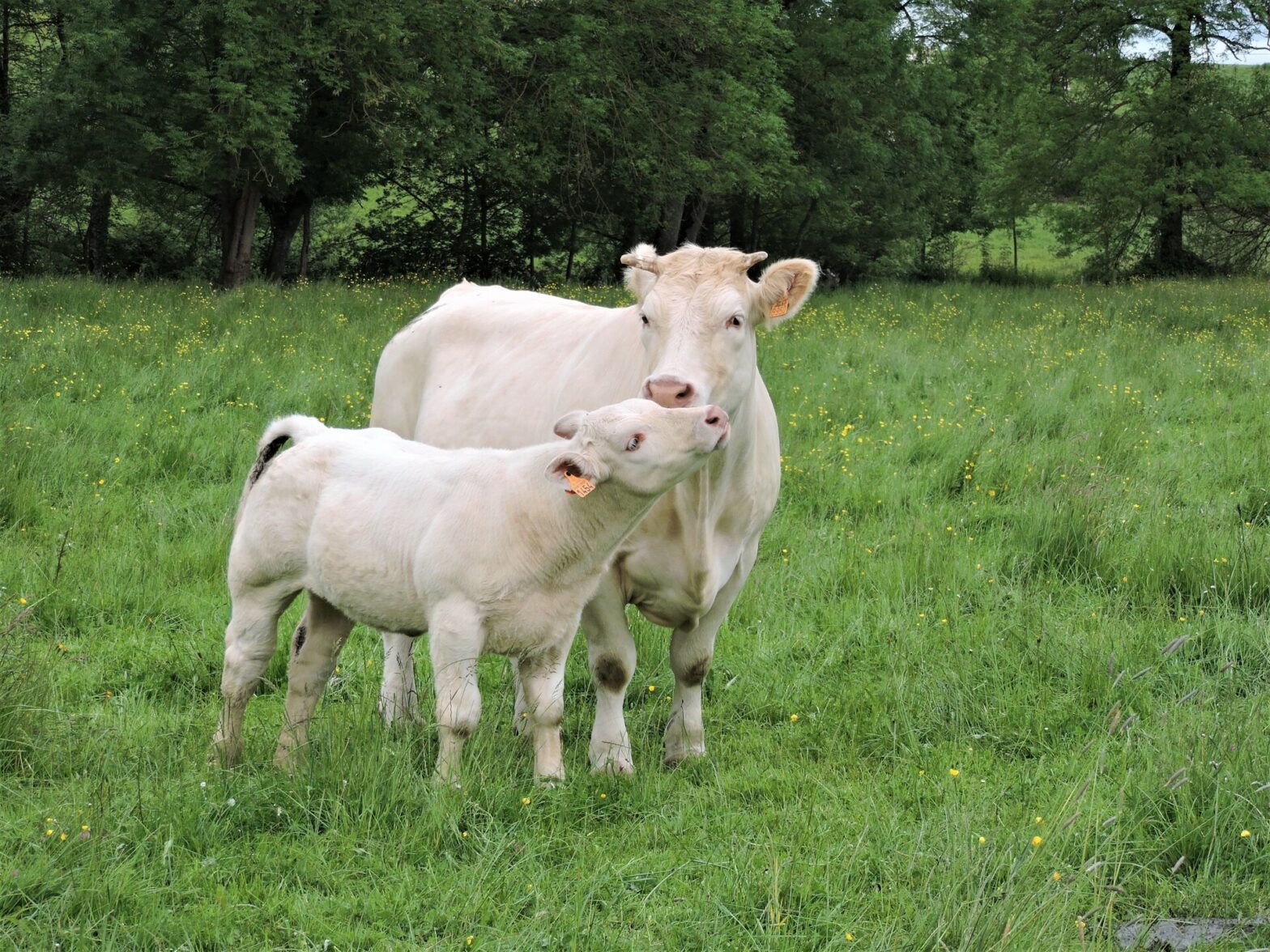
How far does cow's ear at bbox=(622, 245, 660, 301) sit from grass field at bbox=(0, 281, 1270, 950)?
6.00ft

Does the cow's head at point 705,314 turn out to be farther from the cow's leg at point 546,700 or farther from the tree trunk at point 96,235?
the tree trunk at point 96,235

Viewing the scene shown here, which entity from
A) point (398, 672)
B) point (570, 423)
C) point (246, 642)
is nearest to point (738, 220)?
point (398, 672)

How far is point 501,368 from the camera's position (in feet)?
19.3

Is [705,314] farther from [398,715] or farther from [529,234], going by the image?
[529,234]

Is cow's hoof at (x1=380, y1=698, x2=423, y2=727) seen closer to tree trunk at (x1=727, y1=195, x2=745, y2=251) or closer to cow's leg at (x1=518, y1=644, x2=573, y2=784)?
cow's leg at (x1=518, y1=644, x2=573, y2=784)

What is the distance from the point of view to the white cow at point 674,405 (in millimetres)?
4590

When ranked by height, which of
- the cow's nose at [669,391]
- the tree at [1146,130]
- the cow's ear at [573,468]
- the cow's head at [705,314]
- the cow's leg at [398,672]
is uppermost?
the tree at [1146,130]

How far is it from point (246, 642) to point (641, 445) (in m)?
1.79

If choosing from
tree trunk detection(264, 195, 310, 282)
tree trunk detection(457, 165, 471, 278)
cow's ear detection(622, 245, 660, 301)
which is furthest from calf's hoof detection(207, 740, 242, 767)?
tree trunk detection(457, 165, 471, 278)

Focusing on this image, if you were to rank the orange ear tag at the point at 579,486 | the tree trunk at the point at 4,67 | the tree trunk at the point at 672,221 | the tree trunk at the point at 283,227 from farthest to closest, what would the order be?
1. the tree trunk at the point at 672,221
2. the tree trunk at the point at 4,67
3. the tree trunk at the point at 283,227
4. the orange ear tag at the point at 579,486

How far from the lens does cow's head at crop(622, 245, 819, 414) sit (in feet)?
14.4

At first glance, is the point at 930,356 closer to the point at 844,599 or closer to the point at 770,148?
the point at 844,599

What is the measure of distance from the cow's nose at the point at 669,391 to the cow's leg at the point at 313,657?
1570mm

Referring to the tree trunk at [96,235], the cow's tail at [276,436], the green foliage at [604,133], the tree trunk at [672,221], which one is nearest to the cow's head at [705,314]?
the cow's tail at [276,436]
